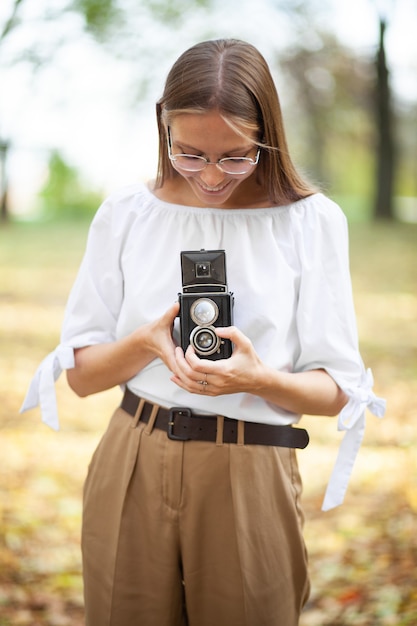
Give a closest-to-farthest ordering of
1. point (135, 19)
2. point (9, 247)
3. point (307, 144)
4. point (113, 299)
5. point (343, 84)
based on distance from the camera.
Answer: point (113, 299) < point (135, 19) < point (9, 247) < point (343, 84) < point (307, 144)

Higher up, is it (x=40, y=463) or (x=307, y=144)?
(x=307, y=144)

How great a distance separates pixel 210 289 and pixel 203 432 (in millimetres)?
341

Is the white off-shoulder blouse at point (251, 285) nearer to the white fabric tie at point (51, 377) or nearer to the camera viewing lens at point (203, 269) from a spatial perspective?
the white fabric tie at point (51, 377)

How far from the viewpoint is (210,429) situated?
1.64 meters

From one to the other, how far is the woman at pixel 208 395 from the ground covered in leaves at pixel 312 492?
1576 millimetres

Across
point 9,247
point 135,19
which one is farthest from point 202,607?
point 9,247

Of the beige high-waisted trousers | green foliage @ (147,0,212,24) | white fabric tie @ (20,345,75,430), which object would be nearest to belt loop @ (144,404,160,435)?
the beige high-waisted trousers

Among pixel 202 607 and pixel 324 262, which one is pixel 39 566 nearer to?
pixel 202 607

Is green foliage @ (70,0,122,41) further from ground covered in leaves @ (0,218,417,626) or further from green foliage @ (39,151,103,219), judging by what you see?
ground covered in leaves @ (0,218,417,626)

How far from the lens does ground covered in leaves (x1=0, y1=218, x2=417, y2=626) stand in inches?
127

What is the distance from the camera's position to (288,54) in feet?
31.1

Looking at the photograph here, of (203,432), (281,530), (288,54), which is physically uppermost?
(288,54)

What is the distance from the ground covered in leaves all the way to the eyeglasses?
2267 millimetres

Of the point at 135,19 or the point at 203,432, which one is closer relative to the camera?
the point at 203,432
